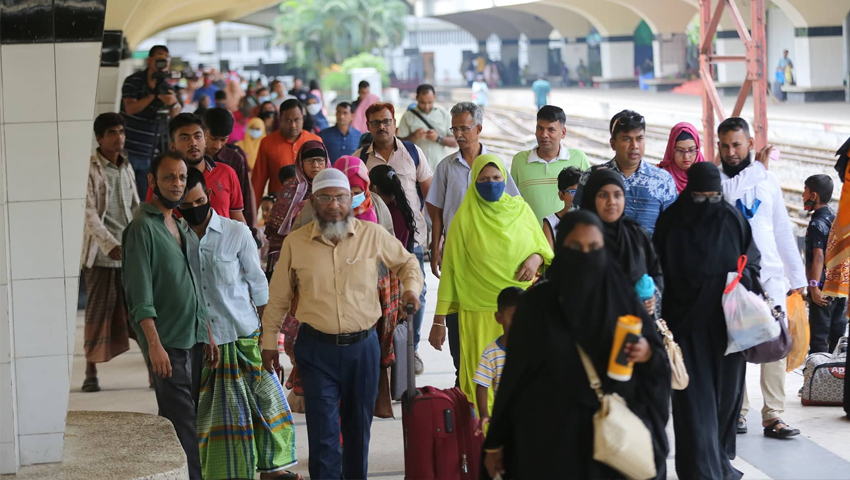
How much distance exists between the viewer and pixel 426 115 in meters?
10.1

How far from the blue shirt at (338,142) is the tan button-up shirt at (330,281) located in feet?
17.9

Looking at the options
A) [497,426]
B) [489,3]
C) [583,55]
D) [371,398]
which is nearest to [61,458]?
[371,398]

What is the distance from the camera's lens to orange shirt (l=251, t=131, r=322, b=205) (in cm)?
876

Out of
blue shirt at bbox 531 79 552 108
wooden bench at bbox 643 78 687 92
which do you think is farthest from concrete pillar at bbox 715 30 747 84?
wooden bench at bbox 643 78 687 92

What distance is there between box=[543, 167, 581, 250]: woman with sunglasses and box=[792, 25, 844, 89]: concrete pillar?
2374 centimetres

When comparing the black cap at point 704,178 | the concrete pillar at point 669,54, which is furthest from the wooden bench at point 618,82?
the black cap at point 704,178

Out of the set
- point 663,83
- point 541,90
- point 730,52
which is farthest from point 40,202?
point 663,83

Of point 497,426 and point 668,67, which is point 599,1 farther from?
point 497,426

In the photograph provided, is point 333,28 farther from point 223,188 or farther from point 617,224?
point 617,224

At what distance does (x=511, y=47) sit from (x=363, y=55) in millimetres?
10048

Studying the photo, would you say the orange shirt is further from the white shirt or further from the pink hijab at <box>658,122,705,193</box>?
the white shirt

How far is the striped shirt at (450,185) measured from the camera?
23.5 feet

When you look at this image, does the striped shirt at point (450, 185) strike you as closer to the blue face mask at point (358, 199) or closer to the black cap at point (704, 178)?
the blue face mask at point (358, 199)

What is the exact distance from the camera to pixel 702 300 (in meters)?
5.28
